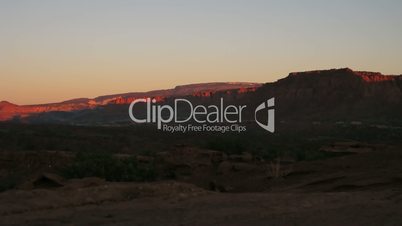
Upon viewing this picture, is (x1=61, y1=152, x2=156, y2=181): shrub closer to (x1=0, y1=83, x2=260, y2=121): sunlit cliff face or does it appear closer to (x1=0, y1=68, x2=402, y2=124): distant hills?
(x1=0, y1=68, x2=402, y2=124): distant hills

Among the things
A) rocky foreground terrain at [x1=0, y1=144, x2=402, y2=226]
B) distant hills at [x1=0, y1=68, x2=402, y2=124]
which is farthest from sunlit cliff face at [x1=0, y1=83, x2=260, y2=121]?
rocky foreground terrain at [x1=0, y1=144, x2=402, y2=226]

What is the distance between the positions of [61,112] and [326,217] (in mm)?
116769

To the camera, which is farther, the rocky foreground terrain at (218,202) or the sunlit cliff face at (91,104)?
the sunlit cliff face at (91,104)

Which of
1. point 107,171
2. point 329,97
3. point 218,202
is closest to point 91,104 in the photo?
point 329,97

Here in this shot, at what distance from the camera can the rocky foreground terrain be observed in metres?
9.07

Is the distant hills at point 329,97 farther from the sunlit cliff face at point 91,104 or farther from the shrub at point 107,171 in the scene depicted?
the shrub at point 107,171

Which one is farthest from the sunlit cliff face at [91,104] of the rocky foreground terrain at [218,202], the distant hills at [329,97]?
the rocky foreground terrain at [218,202]

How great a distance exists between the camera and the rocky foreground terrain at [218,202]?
29.8ft

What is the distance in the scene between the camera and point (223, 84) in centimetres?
14838

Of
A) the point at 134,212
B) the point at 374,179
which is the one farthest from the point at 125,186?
the point at 374,179

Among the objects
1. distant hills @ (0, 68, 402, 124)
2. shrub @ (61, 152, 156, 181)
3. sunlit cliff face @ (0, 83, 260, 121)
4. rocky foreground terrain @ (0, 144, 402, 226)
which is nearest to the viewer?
rocky foreground terrain @ (0, 144, 402, 226)

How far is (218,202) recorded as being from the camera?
11.1 meters

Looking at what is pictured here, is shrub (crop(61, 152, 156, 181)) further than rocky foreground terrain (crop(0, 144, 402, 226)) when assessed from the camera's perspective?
Yes

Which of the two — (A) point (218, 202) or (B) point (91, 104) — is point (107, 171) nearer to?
(A) point (218, 202)
